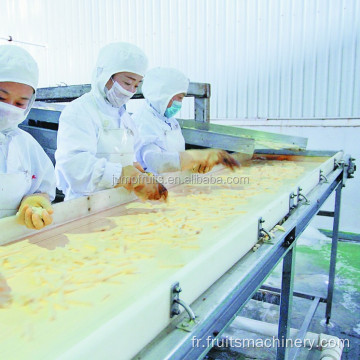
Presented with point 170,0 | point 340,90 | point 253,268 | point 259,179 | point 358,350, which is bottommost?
point 358,350

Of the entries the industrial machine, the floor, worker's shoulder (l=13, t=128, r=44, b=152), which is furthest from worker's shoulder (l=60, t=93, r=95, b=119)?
the floor

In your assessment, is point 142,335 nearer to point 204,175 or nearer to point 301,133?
point 204,175

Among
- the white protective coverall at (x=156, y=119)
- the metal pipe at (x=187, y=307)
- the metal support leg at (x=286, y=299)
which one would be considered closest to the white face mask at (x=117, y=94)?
the white protective coverall at (x=156, y=119)

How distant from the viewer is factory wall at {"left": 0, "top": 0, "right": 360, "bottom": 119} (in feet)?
15.3

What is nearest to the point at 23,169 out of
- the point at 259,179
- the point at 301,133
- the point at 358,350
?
the point at 259,179

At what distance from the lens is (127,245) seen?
1.09 meters

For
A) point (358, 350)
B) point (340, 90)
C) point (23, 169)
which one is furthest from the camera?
point (340, 90)

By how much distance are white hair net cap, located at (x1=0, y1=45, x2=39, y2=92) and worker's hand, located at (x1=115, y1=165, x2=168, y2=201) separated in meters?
0.54

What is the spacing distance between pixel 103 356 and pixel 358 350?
2.63 metres

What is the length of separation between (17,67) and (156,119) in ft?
4.08

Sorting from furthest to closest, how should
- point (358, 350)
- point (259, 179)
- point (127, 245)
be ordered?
1. point (358, 350)
2. point (259, 179)
3. point (127, 245)

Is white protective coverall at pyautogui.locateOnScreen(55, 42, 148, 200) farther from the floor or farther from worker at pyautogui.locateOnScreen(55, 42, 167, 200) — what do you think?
the floor

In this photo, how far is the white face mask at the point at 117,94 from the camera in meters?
1.89

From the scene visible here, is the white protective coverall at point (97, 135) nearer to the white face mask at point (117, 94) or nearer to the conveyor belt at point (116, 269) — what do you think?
the white face mask at point (117, 94)
